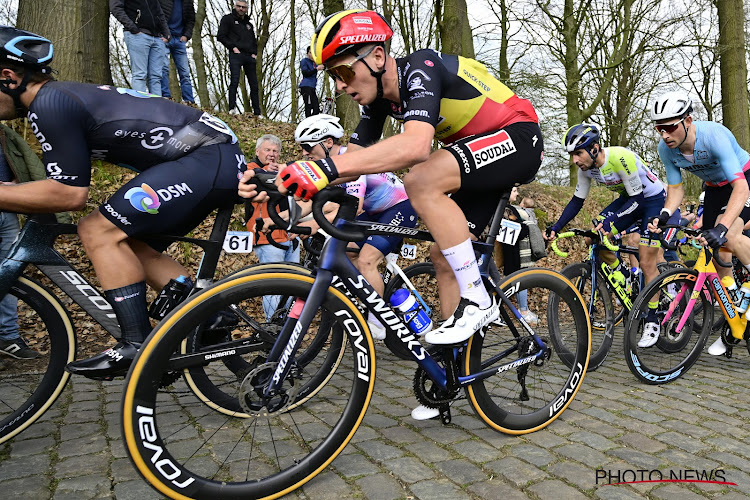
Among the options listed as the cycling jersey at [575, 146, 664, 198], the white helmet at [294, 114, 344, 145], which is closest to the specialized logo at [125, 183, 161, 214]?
the white helmet at [294, 114, 344, 145]

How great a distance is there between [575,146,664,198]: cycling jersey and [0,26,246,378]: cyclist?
3937 millimetres

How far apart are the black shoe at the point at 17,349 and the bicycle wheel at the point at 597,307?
13.4ft

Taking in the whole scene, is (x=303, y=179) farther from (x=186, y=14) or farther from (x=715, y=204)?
(x=186, y=14)

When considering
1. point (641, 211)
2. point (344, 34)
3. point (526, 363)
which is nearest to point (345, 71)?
point (344, 34)

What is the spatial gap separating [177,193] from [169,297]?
62 centimetres

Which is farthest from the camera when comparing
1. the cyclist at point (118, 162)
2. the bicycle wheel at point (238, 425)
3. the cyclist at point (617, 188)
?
the cyclist at point (617, 188)

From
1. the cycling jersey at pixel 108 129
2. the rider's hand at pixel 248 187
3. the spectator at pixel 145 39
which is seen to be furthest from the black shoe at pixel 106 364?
the spectator at pixel 145 39

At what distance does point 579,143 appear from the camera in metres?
5.08

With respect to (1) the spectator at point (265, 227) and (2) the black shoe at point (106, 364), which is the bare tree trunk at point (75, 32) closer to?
(1) the spectator at point (265, 227)

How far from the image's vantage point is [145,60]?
26.3ft

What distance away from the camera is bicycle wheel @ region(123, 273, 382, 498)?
6.76ft

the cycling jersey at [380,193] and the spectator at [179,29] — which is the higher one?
the spectator at [179,29]

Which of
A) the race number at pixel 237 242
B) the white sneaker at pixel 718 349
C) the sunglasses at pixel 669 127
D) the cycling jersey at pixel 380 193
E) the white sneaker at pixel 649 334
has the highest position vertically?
the sunglasses at pixel 669 127

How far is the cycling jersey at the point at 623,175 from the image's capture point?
5332mm
